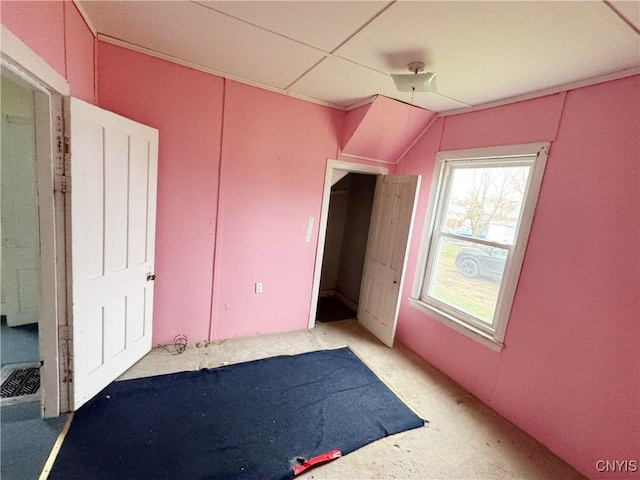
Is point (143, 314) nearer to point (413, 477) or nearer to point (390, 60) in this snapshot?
point (413, 477)

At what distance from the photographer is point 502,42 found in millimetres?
1491

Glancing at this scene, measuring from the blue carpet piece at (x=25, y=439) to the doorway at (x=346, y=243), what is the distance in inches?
109

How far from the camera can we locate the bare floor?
1681 millimetres

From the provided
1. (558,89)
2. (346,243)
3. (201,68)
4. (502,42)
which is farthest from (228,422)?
(558,89)

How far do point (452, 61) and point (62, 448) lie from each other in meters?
3.27

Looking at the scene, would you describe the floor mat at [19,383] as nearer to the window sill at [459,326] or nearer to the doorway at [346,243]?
the doorway at [346,243]

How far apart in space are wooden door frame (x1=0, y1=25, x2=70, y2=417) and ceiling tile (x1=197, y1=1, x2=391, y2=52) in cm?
95

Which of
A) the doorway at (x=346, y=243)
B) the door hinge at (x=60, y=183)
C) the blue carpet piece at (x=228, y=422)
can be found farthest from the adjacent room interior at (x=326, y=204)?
the doorway at (x=346, y=243)

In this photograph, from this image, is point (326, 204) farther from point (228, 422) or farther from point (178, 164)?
point (228, 422)

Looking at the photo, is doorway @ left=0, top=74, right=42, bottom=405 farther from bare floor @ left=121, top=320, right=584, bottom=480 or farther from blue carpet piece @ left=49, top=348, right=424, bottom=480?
bare floor @ left=121, top=320, right=584, bottom=480

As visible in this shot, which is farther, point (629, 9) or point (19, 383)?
point (19, 383)

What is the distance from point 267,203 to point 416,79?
1.66m

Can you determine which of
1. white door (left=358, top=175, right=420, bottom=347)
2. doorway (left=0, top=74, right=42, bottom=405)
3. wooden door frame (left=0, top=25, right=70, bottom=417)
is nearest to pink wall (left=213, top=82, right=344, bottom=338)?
white door (left=358, top=175, right=420, bottom=347)

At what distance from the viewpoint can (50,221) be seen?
155 centimetres
